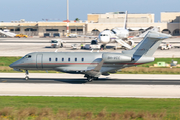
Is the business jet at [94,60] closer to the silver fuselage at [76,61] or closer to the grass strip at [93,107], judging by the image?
the silver fuselage at [76,61]

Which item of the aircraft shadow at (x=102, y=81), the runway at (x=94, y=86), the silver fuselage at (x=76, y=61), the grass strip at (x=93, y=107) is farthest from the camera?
the aircraft shadow at (x=102, y=81)

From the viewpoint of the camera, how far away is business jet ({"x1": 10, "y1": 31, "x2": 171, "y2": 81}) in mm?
30516

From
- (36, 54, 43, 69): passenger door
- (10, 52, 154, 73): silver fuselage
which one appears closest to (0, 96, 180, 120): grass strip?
(10, 52, 154, 73): silver fuselage

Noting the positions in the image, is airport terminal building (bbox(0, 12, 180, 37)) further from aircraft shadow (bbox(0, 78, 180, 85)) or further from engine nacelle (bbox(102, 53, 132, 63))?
engine nacelle (bbox(102, 53, 132, 63))

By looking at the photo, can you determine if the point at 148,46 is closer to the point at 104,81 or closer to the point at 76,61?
the point at 104,81

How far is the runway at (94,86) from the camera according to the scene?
25750mm

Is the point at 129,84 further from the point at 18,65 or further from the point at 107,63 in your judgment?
the point at 18,65

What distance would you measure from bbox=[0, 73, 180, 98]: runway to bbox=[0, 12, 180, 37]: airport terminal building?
106340 millimetres

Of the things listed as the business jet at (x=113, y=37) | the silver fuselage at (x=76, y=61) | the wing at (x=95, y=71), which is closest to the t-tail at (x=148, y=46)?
the silver fuselage at (x=76, y=61)

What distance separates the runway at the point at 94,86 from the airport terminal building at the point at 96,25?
106340 mm

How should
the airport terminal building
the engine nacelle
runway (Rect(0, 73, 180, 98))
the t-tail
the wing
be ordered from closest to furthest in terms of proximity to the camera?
runway (Rect(0, 73, 180, 98)) → the wing → the t-tail → the engine nacelle → the airport terminal building

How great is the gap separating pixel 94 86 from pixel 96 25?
115704 millimetres

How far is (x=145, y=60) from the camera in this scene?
1206 inches

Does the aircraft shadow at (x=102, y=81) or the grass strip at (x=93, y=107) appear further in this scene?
the aircraft shadow at (x=102, y=81)
